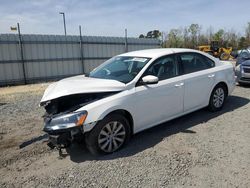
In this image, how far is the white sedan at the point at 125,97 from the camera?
12.6 ft

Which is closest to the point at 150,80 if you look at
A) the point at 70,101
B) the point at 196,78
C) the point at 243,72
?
the point at 70,101

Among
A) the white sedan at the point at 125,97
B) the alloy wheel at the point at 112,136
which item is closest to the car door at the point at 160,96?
the white sedan at the point at 125,97

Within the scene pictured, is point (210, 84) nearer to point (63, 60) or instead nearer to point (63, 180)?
point (63, 180)

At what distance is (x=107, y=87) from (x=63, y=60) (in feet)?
38.5

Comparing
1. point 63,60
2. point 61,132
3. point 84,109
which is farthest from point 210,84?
point 63,60

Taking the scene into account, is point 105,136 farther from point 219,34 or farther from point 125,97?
point 219,34

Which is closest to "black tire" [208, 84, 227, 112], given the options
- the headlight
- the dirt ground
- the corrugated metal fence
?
the dirt ground

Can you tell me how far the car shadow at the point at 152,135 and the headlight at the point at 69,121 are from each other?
64 centimetres

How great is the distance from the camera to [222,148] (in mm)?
4211

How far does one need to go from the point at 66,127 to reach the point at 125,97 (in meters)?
1.05

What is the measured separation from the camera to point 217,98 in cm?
607

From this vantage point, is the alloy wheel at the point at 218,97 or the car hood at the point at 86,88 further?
the alloy wheel at the point at 218,97

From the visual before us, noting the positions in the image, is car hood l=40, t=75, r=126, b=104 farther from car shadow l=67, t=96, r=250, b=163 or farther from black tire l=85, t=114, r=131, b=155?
car shadow l=67, t=96, r=250, b=163

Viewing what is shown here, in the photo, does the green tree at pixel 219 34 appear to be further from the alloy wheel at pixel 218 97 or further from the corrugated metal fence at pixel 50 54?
the alloy wheel at pixel 218 97
